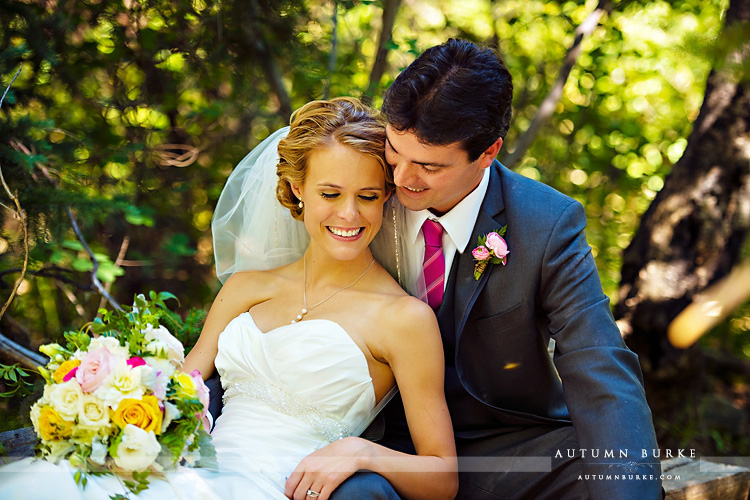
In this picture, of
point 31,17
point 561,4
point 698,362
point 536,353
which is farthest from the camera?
point 561,4

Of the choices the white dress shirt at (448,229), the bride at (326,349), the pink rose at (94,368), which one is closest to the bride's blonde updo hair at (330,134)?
the bride at (326,349)

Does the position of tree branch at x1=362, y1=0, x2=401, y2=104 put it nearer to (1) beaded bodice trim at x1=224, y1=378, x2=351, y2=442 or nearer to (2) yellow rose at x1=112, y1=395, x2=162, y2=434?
(1) beaded bodice trim at x1=224, y1=378, x2=351, y2=442

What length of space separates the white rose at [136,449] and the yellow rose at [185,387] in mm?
151

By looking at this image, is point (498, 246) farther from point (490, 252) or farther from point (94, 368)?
point (94, 368)

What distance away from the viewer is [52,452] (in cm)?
185

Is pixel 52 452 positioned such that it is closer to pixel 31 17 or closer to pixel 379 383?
pixel 379 383

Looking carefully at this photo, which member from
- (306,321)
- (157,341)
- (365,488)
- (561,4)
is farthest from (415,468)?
(561,4)

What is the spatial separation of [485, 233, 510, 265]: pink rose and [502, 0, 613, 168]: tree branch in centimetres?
251

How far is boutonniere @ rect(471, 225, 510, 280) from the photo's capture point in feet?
8.63

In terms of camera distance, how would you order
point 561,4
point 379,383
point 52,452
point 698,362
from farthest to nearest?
point 561,4 → point 698,362 → point 379,383 → point 52,452

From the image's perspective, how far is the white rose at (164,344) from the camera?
1.98 metres

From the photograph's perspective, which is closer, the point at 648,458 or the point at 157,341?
the point at 157,341

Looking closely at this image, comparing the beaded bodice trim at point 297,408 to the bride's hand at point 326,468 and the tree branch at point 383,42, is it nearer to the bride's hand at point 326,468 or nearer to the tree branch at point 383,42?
the bride's hand at point 326,468

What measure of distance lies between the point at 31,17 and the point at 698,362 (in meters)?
4.64
